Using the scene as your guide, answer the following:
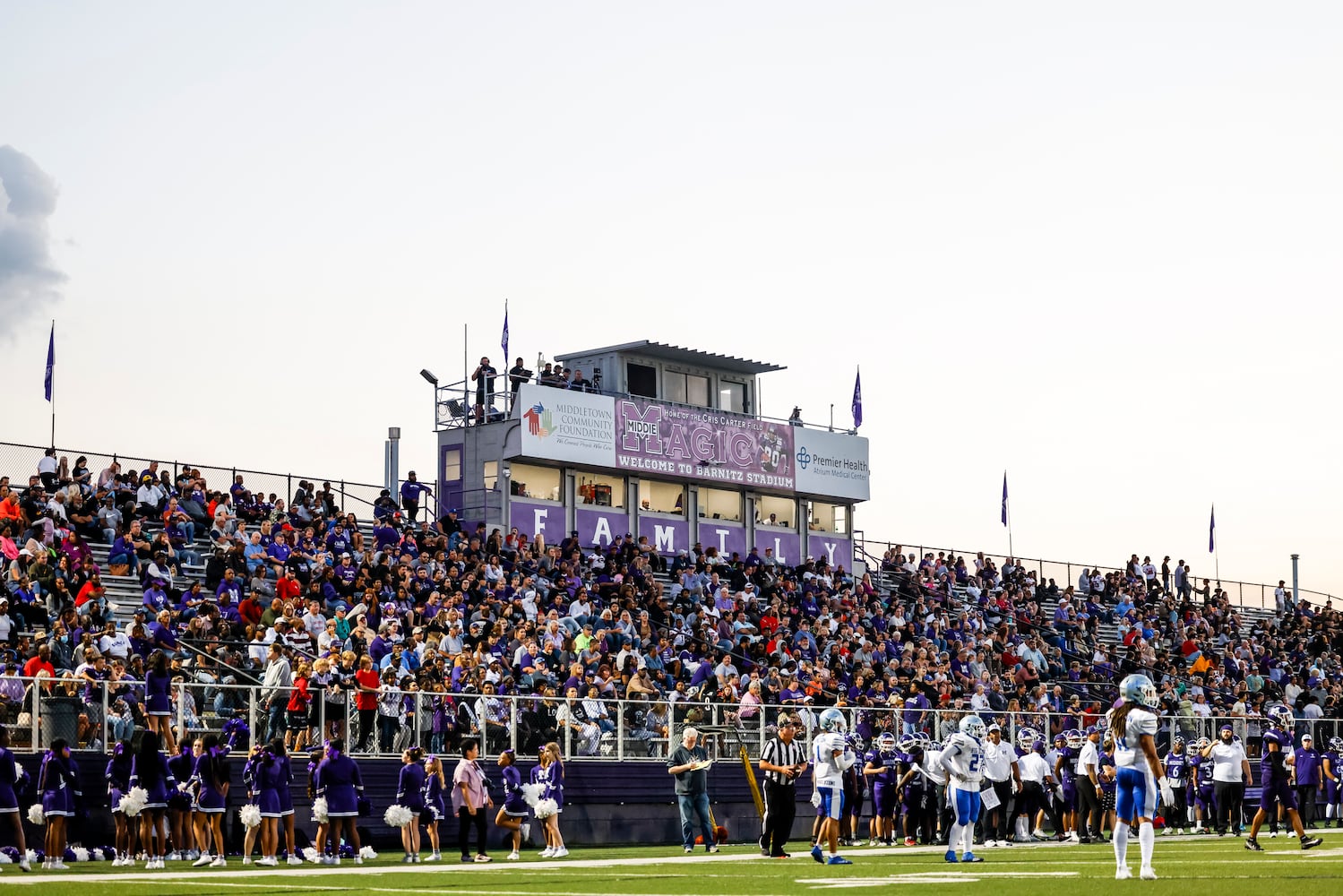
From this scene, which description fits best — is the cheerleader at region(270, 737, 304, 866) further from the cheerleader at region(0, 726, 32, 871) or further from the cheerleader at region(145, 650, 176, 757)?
Result: the cheerleader at region(0, 726, 32, 871)

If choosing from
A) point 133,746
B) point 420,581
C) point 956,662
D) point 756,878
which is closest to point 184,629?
A: point 133,746

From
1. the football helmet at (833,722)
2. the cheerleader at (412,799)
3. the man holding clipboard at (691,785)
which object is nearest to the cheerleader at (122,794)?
the cheerleader at (412,799)

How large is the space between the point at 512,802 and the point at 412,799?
204 cm

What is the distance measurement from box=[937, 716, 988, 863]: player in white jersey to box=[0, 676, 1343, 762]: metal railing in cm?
474

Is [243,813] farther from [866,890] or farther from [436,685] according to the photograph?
[866,890]

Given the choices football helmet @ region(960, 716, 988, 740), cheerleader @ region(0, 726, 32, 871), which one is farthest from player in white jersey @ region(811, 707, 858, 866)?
cheerleader @ region(0, 726, 32, 871)

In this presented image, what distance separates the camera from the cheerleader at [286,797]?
22953 millimetres

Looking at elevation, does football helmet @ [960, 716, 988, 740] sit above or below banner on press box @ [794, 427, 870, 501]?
below

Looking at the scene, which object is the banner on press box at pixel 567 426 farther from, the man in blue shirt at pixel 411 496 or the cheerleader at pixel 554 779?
the cheerleader at pixel 554 779

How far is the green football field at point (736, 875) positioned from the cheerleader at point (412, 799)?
13.5 inches

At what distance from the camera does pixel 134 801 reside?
22.0 m

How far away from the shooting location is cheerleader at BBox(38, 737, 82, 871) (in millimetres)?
21906

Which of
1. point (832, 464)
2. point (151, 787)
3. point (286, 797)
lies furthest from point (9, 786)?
point (832, 464)

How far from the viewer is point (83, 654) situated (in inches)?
981
